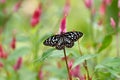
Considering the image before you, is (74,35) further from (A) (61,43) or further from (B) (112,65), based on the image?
(B) (112,65)

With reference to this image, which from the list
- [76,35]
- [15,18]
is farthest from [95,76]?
[15,18]

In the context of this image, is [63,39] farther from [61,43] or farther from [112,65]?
[112,65]

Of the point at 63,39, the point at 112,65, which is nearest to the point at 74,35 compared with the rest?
the point at 63,39

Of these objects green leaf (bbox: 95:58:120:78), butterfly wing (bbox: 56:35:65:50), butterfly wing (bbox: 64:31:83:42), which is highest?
butterfly wing (bbox: 64:31:83:42)

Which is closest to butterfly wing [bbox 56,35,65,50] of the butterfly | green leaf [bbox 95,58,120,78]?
the butterfly

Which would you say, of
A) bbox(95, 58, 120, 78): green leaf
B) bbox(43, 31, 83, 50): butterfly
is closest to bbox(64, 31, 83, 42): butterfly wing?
bbox(43, 31, 83, 50): butterfly

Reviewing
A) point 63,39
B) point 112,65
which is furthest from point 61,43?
point 112,65

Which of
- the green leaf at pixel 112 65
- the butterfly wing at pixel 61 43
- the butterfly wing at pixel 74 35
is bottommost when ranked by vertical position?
the green leaf at pixel 112 65

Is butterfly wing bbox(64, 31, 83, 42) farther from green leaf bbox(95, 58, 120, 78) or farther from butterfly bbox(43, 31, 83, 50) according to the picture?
green leaf bbox(95, 58, 120, 78)

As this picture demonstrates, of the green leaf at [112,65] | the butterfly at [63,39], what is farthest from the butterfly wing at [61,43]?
the green leaf at [112,65]

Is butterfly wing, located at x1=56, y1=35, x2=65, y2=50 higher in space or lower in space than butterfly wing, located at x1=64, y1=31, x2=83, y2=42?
lower

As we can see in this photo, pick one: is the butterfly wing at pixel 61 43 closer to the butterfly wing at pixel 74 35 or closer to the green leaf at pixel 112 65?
the butterfly wing at pixel 74 35

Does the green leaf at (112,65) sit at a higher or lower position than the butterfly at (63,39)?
lower
